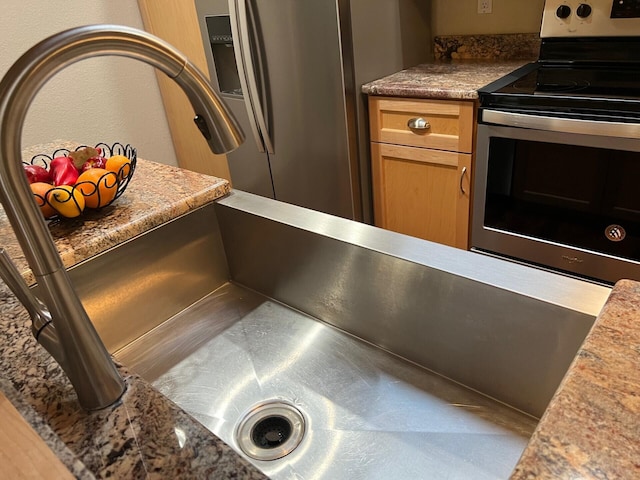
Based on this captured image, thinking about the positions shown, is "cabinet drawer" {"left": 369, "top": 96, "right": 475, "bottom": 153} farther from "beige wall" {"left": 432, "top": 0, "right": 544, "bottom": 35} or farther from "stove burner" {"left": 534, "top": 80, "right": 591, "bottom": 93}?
"beige wall" {"left": 432, "top": 0, "right": 544, "bottom": 35}

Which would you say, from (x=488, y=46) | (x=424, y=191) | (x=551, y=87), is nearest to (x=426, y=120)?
(x=424, y=191)

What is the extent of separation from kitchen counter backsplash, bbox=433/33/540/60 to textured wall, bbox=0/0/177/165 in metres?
1.71

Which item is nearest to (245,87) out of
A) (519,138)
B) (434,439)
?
(519,138)

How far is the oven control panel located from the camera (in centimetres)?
172

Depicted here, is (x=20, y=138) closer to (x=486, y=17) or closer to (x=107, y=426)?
(x=107, y=426)

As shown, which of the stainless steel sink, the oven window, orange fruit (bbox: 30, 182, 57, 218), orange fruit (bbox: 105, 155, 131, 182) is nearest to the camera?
the stainless steel sink

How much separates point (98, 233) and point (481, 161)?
4.45ft

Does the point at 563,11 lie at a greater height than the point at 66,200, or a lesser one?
greater

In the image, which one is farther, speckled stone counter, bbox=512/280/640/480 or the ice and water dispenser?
the ice and water dispenser

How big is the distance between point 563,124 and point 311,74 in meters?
1.00

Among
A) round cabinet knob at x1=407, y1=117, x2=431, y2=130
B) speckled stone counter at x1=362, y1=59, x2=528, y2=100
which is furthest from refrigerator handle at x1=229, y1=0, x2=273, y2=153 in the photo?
round cabinet knob at x1=407, y1=117, x2=431, y2=130

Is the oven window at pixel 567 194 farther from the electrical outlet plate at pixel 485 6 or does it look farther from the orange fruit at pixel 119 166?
the orange fruit at pixel 119 166

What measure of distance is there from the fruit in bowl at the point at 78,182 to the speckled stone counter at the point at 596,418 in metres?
0.87

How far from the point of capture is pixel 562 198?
1.72 metres
